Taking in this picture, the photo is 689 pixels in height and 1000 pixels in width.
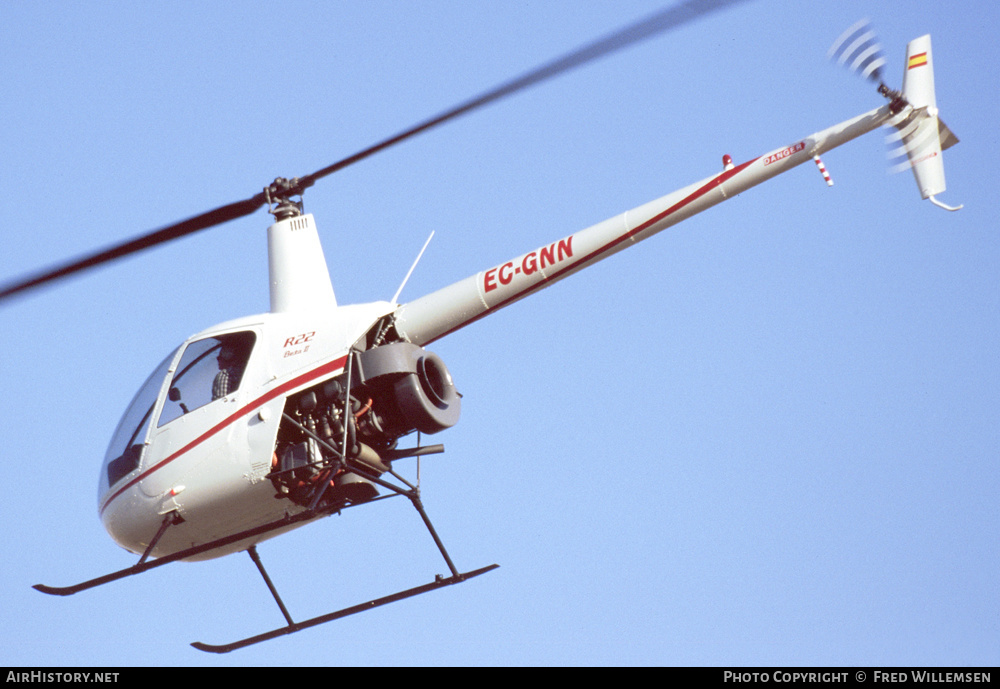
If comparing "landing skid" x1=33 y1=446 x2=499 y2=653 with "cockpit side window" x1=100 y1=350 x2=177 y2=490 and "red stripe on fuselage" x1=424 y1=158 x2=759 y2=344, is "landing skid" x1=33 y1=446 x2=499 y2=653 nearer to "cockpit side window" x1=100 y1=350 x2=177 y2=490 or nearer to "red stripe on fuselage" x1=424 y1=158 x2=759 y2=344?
"cockpit side window" x1=100 y1=350 x2=177 y2=490

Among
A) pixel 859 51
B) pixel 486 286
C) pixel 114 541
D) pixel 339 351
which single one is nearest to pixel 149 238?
pixel 339 351

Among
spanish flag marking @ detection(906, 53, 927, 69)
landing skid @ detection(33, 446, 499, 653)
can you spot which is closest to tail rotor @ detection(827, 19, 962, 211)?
spanish flag marking @ detection(906, 53, 927, 69)

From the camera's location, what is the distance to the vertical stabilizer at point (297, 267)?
51.3ft

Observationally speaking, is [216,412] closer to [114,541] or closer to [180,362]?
[180,362]

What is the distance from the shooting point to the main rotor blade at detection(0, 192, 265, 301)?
962 cm

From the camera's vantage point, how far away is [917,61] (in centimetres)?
1455

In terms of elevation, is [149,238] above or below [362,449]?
above

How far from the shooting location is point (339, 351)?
47.7ft

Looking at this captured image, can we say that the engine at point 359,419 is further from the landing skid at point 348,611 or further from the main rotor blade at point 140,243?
the main rotor blade at point 140,243

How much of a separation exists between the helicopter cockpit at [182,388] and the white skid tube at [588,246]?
1.97 metres

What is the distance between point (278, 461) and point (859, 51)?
7.61 metres

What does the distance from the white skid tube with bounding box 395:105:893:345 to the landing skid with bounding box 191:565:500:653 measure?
8.83ft
